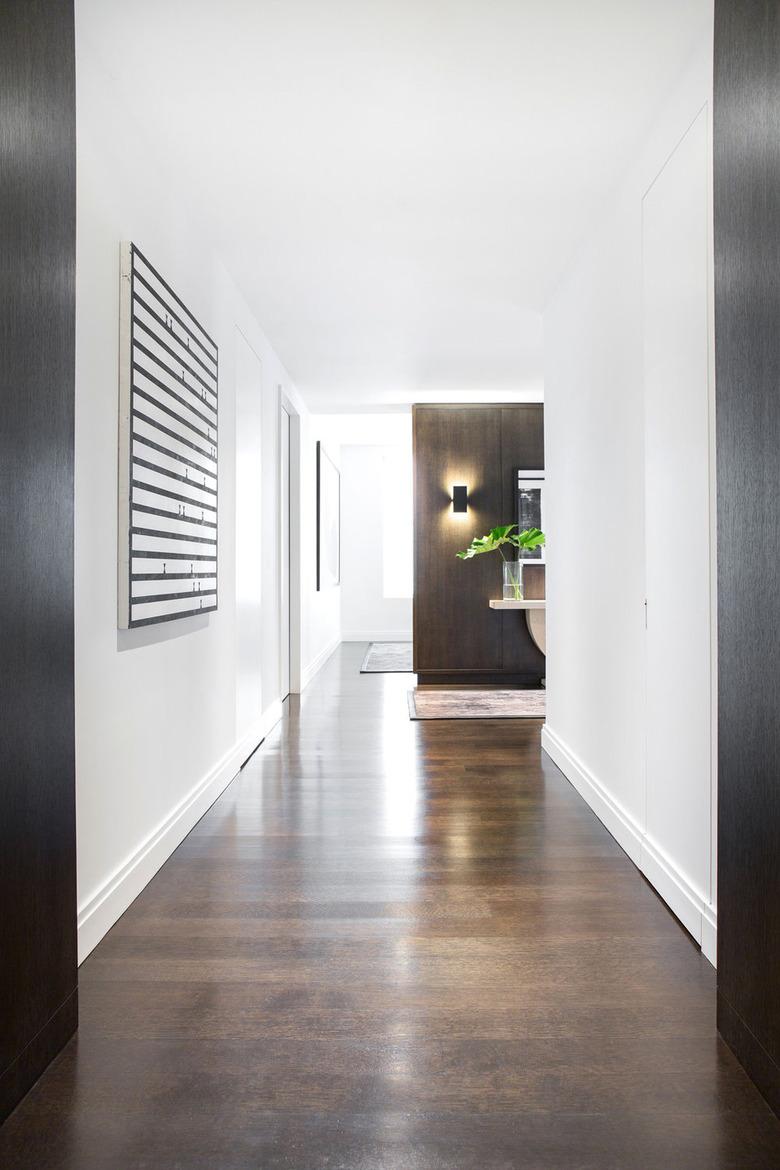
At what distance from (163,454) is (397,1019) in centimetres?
196

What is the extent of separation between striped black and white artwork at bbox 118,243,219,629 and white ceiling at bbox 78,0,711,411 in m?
0.53

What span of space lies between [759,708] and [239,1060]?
50.9 inches

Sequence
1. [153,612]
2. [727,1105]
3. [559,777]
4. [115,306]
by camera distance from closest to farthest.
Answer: [727,1105]
[115,306]
[153,612]
[559,777]

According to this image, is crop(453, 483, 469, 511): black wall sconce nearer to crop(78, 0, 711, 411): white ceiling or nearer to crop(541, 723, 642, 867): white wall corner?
crop(78, 0, 711, 411): white ceiling

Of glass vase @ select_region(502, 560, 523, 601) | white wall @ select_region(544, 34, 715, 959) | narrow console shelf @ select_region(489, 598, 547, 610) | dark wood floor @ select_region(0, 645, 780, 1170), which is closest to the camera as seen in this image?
dark wood floor @ select_region(0, 645, 780, 1170)

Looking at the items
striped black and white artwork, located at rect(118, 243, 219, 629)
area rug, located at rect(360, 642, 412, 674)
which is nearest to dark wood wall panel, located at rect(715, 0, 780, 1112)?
striped black and white artwork, located at rect(118, 243, 219, 629)

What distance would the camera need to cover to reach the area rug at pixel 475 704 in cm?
583

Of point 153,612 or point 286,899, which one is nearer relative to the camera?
point 286,899

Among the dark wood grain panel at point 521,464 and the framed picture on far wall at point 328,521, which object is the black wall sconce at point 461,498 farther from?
the framed picture on far wall at point 328,521

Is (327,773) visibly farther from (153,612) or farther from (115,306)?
(115,306)

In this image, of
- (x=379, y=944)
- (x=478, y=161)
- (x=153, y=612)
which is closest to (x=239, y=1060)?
(x=379, y=944)

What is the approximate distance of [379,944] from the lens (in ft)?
7.57

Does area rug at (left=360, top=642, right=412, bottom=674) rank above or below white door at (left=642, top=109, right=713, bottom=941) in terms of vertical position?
below

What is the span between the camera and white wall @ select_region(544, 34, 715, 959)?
2.43 metres
